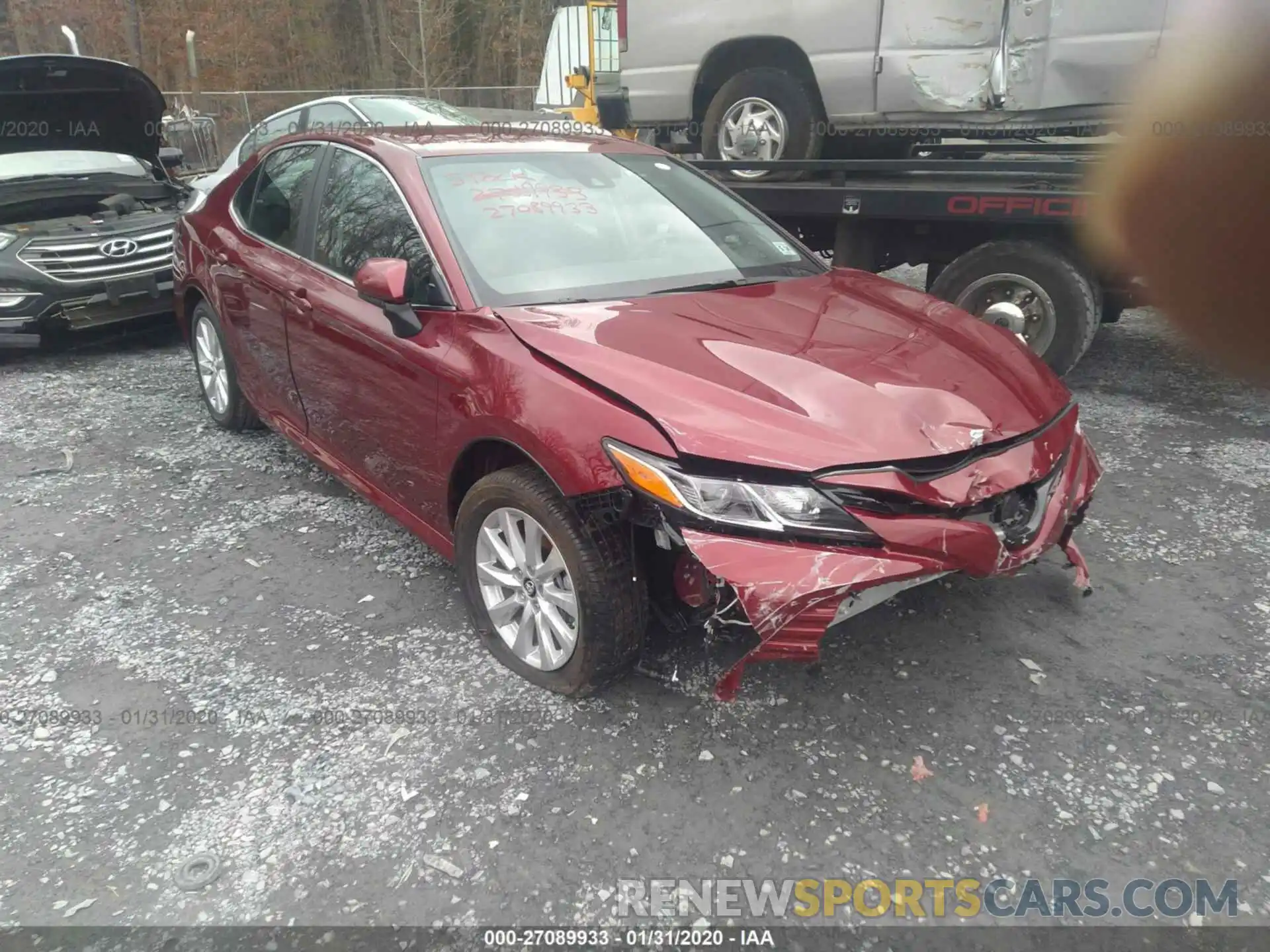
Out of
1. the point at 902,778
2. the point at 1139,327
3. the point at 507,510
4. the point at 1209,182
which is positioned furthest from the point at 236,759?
the point at 1139,327

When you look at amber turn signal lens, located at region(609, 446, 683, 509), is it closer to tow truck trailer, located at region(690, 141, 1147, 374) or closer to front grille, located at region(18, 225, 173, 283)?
tow truck trailer, located at region(690, 141, 1147, 374)

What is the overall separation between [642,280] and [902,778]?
5.81 feet

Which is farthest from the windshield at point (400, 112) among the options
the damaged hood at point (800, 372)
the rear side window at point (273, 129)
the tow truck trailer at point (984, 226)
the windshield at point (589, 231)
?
the damaged hood at point (800, 372)

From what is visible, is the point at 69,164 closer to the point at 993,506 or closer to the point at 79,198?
the point at 79,198

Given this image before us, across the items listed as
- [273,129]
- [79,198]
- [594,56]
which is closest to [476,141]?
[79,198]

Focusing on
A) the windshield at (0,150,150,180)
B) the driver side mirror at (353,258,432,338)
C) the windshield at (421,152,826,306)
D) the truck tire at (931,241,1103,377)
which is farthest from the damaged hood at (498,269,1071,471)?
the windshield at (0,150,150,180)

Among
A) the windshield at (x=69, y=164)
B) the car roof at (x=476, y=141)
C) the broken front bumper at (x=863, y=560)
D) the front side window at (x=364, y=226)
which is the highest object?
the car roof at (x=476, y=141)

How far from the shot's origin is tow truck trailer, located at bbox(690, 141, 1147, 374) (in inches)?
184

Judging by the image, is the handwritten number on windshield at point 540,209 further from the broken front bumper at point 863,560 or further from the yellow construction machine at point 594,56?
the yellow construction machine at point 594,56

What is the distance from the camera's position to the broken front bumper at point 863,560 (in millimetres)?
2010

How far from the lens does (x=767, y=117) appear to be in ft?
19.5

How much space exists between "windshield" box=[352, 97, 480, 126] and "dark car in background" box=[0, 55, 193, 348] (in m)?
1.66

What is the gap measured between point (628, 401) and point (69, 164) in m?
6.75

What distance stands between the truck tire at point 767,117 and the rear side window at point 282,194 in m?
3.12
